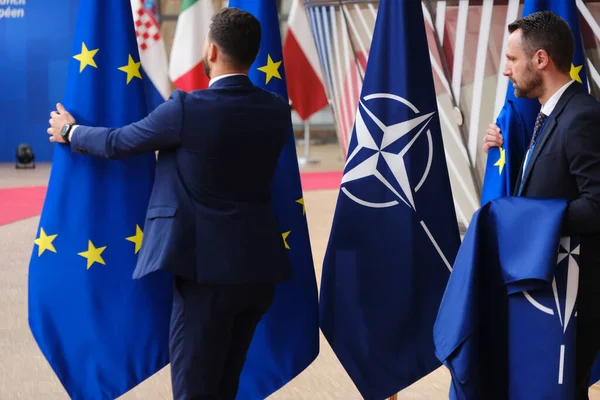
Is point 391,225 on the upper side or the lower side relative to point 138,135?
lower

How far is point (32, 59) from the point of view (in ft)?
43.4

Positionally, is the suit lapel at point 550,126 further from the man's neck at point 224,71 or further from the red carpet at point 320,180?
the red carpet at point 320,180

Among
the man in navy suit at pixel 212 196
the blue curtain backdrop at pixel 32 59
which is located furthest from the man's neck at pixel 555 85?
the blue curtain backdrop at pixel 32 59

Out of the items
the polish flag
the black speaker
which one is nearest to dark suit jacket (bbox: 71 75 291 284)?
the polish flag

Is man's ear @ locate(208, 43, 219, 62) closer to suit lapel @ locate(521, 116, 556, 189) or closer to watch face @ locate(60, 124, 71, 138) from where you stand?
watch face @ locate(60, 124, 71, 138)

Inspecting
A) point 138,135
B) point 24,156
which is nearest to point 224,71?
point 138,135

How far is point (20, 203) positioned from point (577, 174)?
320 inches

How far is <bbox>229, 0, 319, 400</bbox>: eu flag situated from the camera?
318 cm

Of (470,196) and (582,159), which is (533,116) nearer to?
(582,159)

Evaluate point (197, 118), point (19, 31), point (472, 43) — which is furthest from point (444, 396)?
point (19, 31)

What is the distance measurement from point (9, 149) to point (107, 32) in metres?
11.2

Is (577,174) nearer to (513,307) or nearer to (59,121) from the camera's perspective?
(513,307)

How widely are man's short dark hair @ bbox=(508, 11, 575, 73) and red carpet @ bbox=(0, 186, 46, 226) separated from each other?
22.1 feet

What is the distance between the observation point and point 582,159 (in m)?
2.38
